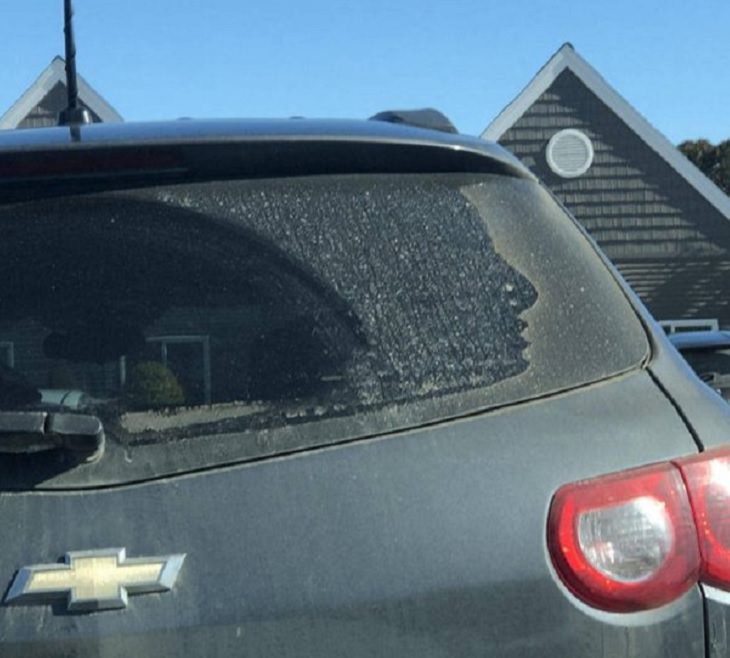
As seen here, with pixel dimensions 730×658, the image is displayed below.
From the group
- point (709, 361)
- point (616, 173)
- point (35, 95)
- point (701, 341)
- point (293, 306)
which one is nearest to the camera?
point (293, 306)

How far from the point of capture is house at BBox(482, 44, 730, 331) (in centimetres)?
1853

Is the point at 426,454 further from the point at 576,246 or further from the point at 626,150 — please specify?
the point at 626,150

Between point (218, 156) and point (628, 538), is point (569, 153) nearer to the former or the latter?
point (218, 156)

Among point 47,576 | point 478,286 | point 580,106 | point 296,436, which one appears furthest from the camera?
point 580,106

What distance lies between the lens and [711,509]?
2.01m

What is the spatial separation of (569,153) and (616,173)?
71 cm

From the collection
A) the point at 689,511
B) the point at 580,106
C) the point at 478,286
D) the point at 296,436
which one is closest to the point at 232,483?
the point at 296,436

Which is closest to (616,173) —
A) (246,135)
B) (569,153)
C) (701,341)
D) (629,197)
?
(629,197)

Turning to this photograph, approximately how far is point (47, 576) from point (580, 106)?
57.0 feet

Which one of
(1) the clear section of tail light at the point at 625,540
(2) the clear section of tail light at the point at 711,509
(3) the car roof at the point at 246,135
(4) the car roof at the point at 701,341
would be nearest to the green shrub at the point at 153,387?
(3) the car roof at the point at 246,135

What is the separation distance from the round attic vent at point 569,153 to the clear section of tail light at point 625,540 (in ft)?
55.4

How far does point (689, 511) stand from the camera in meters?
2.00

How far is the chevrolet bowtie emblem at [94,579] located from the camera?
72.5 inches

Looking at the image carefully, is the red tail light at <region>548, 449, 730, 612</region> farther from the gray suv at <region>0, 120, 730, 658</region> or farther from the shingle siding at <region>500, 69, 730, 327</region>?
the shingle siding at <region>500, 69, 730, 327</region>
